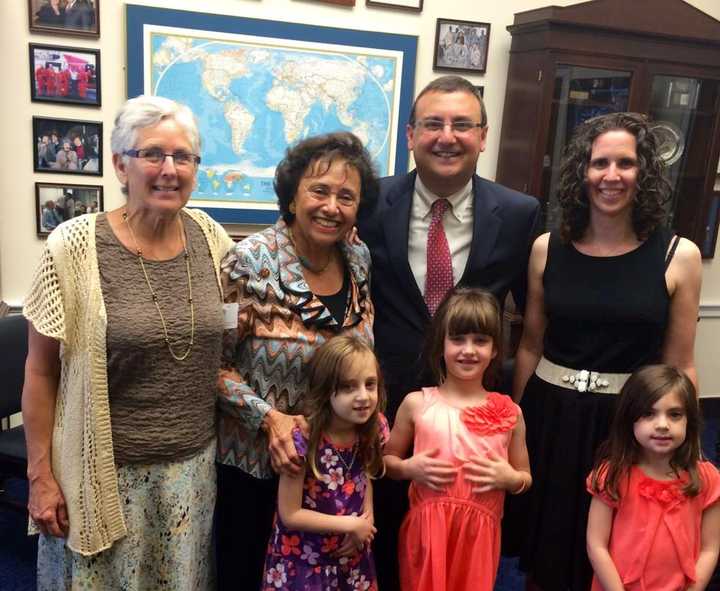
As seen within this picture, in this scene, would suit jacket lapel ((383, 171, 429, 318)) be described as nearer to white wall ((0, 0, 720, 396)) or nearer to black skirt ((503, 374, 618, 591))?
black skirt ((503, 374, 618, 591))

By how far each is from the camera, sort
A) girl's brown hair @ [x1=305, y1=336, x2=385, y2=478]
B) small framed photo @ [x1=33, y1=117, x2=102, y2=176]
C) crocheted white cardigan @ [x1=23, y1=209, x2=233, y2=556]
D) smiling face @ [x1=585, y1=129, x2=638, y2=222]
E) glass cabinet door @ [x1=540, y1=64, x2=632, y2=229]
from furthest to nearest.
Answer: glass cabinet door @ [x1=540, y1=64, x2=632, y2=229]
small framed photo @ [x1=33, y1=117, x2=102, y2=176]
smiling face @ [x1=585, y1=129, x2=638, y2=222]
girl's brown hair @ [x1=305, y1=336, x2=385, y2=478]
crocheted white cardigan @ [x1=23, y1=209, x2=233, y2=556]

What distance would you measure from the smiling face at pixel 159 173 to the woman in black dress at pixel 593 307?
3.35 ft

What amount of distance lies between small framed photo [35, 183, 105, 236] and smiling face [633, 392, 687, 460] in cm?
275

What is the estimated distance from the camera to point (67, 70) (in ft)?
10.0

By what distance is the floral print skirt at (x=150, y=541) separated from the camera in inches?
57.0

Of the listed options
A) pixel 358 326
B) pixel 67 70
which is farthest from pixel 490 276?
pixel 67 70

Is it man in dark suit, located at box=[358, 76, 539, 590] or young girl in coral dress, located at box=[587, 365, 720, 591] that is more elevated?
man in dark suit, located at box=[358, 76, 539, 590]

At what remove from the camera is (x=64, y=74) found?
3.06 m

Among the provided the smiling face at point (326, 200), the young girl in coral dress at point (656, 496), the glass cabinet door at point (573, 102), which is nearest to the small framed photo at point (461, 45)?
the glass cabinet door at point (573, 102)

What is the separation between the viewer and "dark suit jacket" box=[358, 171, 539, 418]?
5.98 feet

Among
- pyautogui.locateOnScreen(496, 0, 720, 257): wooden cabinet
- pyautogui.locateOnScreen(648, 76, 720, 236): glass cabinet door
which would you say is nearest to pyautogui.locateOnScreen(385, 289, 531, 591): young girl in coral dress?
pyautogui.locateOnScreen(496, 0, 720, 257): wooden cabinet

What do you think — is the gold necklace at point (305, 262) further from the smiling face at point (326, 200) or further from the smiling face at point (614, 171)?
the smiling face at point (614, 171)

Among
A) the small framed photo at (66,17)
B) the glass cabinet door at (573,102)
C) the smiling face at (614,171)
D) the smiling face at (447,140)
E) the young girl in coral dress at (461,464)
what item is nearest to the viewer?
the young girl in coral dress at (461,464)

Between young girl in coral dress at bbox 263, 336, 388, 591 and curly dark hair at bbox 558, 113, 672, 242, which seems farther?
curly dark hair at bbox 558, 113, 672, 242
